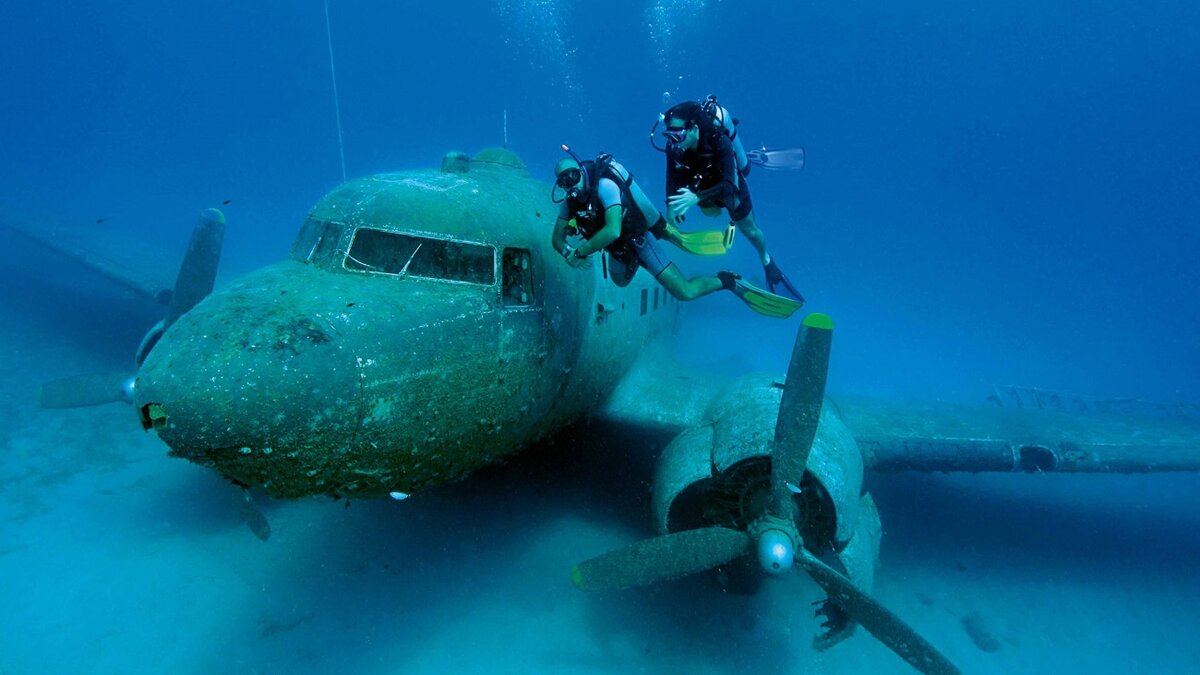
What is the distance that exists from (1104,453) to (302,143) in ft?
601

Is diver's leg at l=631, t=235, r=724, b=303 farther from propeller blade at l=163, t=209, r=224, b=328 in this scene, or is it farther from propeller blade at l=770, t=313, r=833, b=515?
propeller blade at l=163, t=209, r=224, b=328

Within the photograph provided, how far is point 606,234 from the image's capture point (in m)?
5.06

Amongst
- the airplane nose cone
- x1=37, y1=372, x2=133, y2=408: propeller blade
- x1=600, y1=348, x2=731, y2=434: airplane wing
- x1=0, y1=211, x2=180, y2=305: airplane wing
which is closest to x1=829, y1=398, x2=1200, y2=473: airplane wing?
x1=600, y1=348, x2=731, y2=434: airplane wing

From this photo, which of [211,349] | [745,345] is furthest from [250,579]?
[745,345]

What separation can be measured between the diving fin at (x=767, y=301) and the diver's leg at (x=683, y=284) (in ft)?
0.77

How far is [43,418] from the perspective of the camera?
34.4ft

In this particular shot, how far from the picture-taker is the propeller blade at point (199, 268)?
25.1ft

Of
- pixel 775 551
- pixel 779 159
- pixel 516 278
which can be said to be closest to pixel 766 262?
pixel 779 159

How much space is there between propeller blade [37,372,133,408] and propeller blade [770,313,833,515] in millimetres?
7871

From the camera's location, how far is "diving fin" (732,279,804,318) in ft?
20.1

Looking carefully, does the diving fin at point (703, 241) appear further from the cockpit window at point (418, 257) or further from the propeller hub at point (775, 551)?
the propeller hub at point (775, 551)

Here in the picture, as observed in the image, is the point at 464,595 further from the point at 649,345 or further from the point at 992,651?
the point at 992,651

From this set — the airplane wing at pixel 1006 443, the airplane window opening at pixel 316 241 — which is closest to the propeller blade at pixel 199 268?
the airplane window opening at pixel 316 241

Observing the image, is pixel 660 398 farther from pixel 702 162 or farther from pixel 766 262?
pixel 702 162
